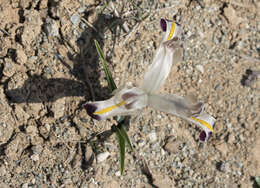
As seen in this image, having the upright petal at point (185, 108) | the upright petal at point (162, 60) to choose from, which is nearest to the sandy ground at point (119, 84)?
the upright petal at point (162, 60)

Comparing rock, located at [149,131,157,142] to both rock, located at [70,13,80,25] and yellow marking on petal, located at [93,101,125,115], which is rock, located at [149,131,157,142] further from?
rock, located at [70,13,80,25]

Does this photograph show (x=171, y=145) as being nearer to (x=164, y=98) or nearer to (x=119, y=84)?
(x=164, y=98)

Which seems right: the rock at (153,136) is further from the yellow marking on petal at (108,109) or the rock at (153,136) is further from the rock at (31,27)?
the rock at (31,27)

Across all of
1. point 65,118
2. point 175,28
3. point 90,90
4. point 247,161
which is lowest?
point 247,161

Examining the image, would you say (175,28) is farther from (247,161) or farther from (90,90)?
(247,161)

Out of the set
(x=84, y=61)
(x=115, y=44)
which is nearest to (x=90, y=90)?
(x=84, y=61)

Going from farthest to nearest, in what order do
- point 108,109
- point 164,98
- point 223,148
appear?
1. point 223,148
2. point 164,98
3. point 108,109

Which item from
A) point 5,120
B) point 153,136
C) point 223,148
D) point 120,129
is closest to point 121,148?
point 120,129
